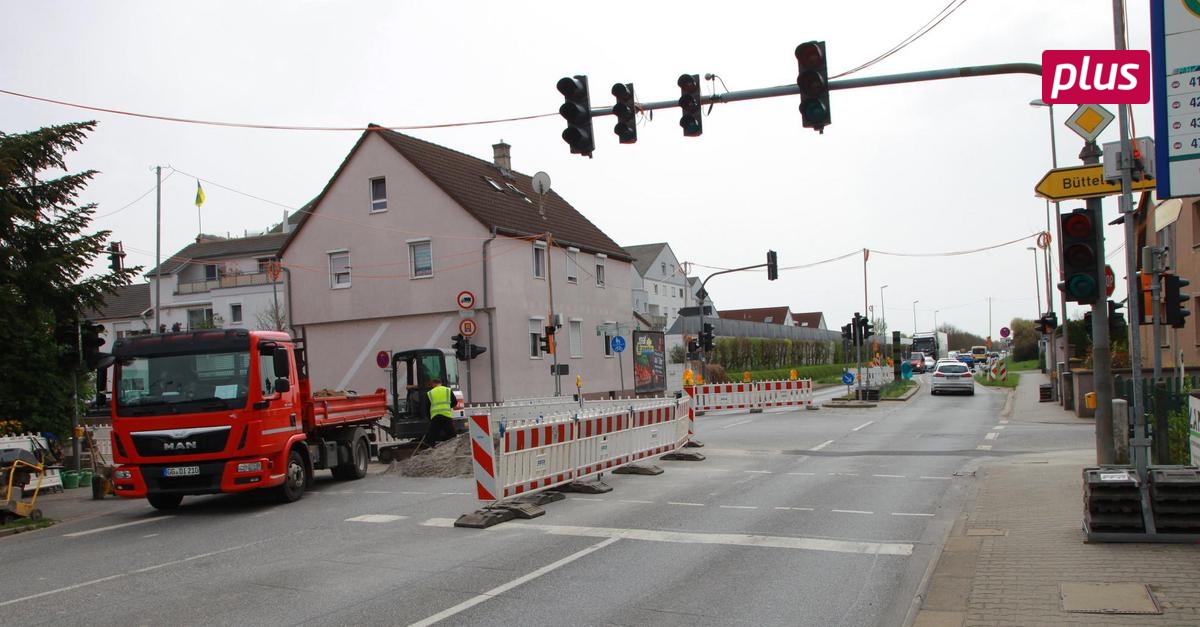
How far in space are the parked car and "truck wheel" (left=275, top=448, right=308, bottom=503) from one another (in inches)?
1358

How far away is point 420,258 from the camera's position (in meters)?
35.8

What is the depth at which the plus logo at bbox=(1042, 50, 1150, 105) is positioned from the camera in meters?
9.05

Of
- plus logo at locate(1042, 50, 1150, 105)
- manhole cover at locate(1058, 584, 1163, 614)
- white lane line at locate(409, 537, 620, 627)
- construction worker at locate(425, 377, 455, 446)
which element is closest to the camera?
manhole cover at locate(1058, 584, 1163, 614)

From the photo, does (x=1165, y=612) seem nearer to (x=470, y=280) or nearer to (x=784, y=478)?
(x=784, y=478)

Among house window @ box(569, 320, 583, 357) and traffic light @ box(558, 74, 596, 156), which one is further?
house window @ box(569, 320, 583, 357)

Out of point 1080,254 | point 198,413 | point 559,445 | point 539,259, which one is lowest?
point 559,445

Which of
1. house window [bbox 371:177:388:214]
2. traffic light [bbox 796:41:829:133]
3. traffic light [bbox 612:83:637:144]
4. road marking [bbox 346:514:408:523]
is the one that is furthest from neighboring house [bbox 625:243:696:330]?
traffic light [bbox 796:41:829:133]

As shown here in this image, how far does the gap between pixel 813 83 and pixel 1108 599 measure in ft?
22.7

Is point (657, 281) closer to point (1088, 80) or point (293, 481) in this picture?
point (293, 481)

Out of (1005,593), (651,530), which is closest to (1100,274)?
(1005,593)

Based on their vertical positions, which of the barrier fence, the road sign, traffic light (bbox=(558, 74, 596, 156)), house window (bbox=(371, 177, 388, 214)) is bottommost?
the barrier fence

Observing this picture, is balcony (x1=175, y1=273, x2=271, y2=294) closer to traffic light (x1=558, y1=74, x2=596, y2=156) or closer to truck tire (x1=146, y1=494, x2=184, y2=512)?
truck tire (x1=146, y1=494, x2=184, y2=512)

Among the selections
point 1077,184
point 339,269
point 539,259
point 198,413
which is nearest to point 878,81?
point 1077,184

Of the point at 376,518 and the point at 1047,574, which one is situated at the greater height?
the point at 1047,574
